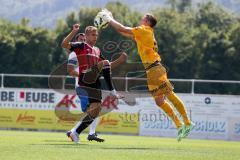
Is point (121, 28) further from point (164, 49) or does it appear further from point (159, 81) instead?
point (164, 49)

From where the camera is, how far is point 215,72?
187ft

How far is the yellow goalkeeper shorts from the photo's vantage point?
14133mm

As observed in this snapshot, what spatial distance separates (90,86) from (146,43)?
1.81 m

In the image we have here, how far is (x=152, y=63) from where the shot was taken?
1419 centimetres

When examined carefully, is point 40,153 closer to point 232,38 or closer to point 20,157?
point 20,157

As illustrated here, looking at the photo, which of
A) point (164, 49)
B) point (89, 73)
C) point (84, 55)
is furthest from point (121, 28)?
point (164, 49)

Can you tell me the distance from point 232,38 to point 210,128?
3722 cm

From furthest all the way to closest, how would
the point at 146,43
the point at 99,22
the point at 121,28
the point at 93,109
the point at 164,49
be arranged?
1. the point at 164,49
2. the point at 93,109
3. the point at 99,22
4. the point at 146,43
5. the point at 121,28

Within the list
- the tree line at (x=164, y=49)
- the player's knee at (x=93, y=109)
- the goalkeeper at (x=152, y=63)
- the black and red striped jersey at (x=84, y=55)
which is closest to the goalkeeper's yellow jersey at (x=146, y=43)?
the goalkeeper at (x=152, y=63)

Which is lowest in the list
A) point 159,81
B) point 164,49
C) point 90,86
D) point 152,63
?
point 90,86

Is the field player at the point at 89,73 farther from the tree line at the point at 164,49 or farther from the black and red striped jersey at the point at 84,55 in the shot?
the tree line at the point at 164,49

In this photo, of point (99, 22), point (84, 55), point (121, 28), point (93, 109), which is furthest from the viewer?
point (93, 109)

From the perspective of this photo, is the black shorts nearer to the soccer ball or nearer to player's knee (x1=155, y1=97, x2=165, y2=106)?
the soccer ball

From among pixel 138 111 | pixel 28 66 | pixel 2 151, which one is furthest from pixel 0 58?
pixel 2 151
